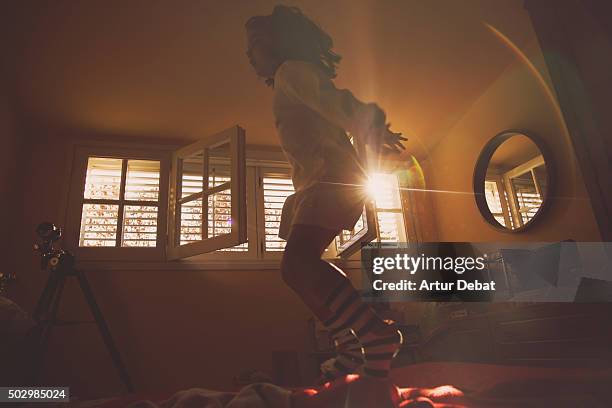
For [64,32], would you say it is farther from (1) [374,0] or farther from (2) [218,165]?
(1) [374,0]

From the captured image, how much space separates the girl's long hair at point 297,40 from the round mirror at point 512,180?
1.62 meters

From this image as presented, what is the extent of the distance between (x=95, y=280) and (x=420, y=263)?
8.08 feet

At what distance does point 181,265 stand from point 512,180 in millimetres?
2335

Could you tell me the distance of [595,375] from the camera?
0.95 m

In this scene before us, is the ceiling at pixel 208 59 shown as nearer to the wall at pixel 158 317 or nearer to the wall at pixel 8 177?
the wall at pixel 8 177

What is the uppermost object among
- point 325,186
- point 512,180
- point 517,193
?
point 512,180

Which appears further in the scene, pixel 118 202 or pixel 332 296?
pixel 118 202

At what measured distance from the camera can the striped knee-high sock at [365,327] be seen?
3.23 feet

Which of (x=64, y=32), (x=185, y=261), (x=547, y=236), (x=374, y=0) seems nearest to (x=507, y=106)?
(x=547, y=236)

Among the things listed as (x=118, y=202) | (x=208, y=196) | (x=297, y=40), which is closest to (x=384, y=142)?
(x=297, y=40)

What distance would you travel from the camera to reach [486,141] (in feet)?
9.55

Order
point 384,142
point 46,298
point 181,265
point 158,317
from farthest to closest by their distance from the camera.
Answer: point 181,265, point 158,317, point 46,298, point 384,142

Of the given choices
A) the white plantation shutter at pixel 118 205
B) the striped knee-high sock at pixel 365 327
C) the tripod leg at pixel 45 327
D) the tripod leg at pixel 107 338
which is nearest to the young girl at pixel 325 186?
the striped knee-high sock at pixel 365 327

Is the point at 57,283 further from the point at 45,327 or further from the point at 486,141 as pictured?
the point at 486,141
